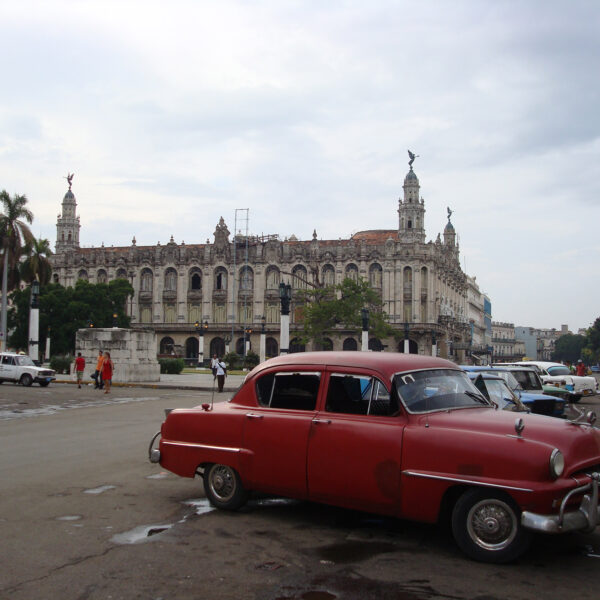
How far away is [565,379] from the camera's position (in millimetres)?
24438

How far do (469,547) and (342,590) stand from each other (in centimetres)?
121

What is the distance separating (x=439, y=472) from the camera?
5.45 metres

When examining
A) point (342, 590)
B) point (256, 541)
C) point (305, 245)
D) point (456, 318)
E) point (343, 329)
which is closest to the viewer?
point (342, 590)

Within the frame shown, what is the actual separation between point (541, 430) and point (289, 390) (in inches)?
93.6

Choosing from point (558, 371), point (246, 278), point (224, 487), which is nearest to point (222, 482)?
point (224, 487)

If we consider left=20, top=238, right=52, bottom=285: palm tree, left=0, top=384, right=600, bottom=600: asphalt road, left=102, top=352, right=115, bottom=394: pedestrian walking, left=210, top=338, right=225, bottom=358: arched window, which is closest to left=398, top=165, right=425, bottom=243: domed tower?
left=210, top=338, right=225, bottom=358: arched window

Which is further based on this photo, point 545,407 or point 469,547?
point 545,407

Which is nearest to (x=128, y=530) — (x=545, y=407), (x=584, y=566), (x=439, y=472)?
(x=439, y=472)

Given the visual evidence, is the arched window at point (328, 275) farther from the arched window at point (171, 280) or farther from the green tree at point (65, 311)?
the green tree at point (65, 311)

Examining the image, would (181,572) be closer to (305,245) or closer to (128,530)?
(128,530)

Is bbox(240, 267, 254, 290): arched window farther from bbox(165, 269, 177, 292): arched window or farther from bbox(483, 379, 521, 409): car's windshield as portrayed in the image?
bbox(483, 379, 521, 409): car's windshield

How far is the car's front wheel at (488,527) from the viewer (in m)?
5.13

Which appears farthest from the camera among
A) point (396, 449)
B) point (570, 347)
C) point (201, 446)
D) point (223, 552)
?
point (570, 347)

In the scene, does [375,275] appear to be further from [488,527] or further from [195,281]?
[488,527]
